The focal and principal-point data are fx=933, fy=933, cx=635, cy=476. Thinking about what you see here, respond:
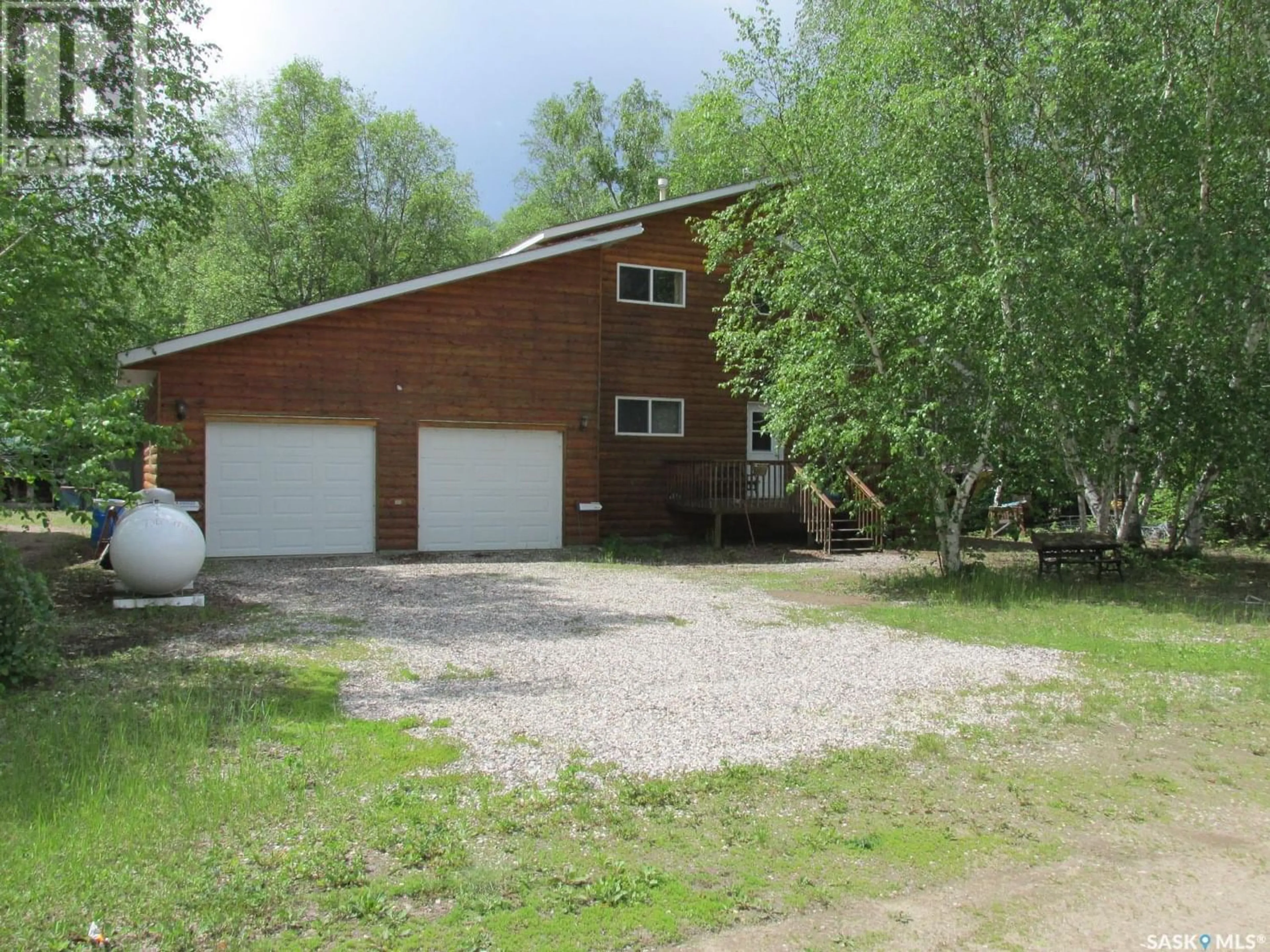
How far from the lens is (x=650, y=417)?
1722cm

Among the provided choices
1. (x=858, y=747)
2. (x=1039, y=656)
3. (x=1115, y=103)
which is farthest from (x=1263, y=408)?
(x=858, y=747)

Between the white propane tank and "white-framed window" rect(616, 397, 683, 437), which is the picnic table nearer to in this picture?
"white-framed window" rect(616, 397, 683, 437)

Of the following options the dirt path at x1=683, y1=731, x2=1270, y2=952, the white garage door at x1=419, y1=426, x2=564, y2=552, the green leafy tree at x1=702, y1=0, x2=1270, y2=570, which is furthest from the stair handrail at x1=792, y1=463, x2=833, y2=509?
the dirt path at x1=683, y1=731, x2=1270, y2=952

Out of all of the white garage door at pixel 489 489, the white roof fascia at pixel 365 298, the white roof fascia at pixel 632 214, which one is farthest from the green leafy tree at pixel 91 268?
the white roof fascia at pixel 632 214

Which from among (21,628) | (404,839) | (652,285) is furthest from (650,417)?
(404,839)

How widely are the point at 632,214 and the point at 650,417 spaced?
367 cm

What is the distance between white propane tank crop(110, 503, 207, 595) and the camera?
30.1ft

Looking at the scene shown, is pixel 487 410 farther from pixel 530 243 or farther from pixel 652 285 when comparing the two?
pixel 652 285

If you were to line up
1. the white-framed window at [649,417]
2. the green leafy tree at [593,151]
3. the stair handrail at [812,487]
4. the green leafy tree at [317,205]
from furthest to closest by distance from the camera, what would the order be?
the green leafy tree at [593,151] < the green leafy tree at [317,205] < the white-framed window at [649,417] < the stair handrail at [812,487]

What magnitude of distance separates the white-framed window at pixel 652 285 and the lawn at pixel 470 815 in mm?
11456

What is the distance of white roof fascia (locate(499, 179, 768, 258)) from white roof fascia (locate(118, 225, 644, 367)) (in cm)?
25

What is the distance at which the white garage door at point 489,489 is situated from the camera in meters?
15.1

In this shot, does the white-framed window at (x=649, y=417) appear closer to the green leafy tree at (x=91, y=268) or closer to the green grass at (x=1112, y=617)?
the green grass at (x=1112, y=617)

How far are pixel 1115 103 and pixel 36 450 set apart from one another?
12056 millimetres
